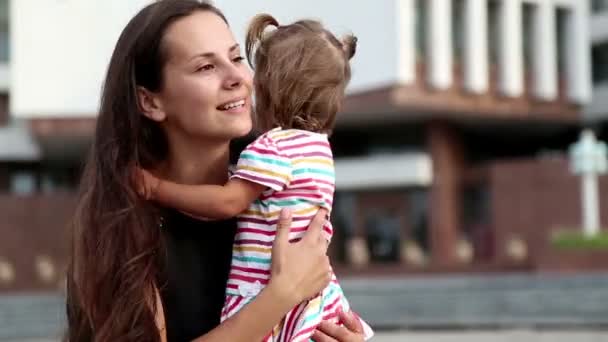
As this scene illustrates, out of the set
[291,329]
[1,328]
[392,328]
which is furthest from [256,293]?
[1,328]

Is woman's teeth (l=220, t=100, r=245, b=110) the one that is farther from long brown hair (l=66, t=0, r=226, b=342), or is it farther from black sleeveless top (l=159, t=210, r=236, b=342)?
black sleeveless top (l=159, t=210, r=236, b=342)

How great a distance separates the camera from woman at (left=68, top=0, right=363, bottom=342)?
70.9 inches

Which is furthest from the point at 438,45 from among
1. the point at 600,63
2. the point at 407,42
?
the point at 600,63

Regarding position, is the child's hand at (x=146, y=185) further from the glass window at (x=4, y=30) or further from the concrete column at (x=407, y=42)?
the glass window at (x=4, y=30)

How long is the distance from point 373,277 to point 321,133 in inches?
981

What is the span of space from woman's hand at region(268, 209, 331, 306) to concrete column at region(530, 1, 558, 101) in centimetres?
2782

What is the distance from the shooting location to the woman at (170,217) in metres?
1.80

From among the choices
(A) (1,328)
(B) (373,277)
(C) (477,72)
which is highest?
(C) (477,72)

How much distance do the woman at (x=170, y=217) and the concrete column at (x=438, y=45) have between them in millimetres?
25242

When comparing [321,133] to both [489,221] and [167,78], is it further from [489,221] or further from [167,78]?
[489,221]

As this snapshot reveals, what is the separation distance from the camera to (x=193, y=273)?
1.92 meters

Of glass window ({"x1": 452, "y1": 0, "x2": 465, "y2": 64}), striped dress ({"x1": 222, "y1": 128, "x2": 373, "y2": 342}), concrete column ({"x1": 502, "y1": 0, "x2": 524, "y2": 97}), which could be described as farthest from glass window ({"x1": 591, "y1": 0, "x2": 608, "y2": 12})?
striped dress ({"x1": 222, "y1": 128, "x2": 373, "y2": 342})

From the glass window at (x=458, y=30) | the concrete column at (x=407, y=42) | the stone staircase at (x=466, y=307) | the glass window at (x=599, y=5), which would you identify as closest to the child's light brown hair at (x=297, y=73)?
the stone staircase at (x=466, y=307)

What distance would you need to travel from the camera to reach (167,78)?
6.31ft
